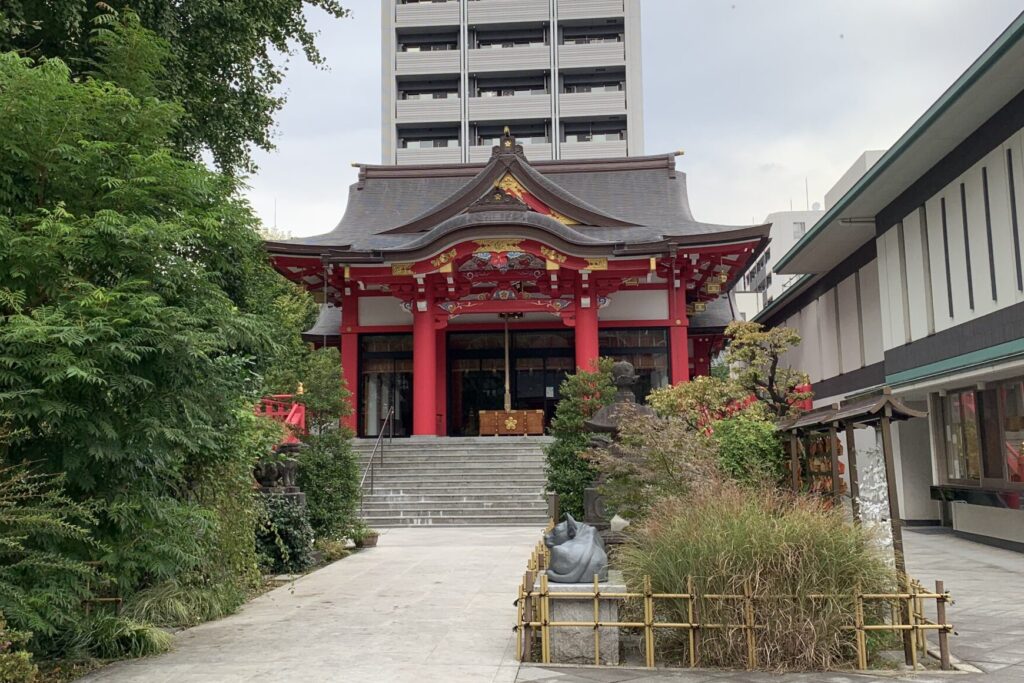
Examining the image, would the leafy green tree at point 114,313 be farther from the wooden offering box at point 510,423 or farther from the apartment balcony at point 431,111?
the apartment balcony at point 431,111

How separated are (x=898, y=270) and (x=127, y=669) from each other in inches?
524

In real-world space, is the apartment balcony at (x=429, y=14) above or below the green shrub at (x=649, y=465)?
above

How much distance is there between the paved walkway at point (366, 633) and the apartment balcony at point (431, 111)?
137 feet

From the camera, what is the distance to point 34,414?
511cm

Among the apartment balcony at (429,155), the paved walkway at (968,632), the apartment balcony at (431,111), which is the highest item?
the apartment balcony at (431,111)

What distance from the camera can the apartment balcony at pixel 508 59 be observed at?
49.6m

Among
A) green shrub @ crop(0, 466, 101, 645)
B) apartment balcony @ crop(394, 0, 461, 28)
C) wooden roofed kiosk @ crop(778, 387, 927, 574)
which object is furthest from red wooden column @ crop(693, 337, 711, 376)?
apartment balcony @ crop(394, 0, 461, 28)

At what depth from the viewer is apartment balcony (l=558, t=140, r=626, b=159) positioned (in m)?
48.8

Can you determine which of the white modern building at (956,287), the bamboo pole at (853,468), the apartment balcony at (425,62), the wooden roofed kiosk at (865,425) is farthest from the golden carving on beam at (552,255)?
the apartment balcony at (425,62)

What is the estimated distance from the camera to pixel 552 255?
66.2ft

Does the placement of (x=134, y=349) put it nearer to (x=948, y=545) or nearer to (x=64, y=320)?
(x=64, y=320)

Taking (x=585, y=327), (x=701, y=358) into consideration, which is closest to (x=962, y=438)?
(x=585, y=327)

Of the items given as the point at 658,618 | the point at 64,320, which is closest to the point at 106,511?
the point at 64,320

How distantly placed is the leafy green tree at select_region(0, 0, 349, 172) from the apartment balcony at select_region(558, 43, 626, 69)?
37.3 meters
